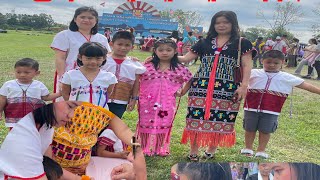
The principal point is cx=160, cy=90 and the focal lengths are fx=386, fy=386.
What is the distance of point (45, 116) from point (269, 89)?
224cm

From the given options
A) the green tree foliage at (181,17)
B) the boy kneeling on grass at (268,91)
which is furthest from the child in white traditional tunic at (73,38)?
the green tree foliage at (181,17)

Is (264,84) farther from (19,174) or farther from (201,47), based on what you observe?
(19,174)

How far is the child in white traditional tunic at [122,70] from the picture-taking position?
11.0 feet

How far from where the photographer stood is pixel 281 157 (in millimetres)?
4035

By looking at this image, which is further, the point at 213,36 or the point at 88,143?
the point at 213,36

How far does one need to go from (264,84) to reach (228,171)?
172cm

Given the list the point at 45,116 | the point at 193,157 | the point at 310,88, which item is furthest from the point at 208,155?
the point at 45,116

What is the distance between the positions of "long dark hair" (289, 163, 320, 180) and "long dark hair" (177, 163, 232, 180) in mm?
375

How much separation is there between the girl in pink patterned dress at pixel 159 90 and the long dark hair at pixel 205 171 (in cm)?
138

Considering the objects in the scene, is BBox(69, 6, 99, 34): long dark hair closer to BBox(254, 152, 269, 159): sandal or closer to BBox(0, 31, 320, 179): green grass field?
BBox(0, 31, 320, 179): green grass field

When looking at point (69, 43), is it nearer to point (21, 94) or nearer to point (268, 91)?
point (21, 94)

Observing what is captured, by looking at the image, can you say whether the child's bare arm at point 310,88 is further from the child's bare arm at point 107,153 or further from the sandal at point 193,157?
the child's bare arm at point 107,153

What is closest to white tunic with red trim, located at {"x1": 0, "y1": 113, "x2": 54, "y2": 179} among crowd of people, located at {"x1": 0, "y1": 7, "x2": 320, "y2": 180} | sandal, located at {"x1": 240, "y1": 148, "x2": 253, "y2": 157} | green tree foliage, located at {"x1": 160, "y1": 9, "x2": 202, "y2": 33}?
crowd of people, located at {"x1": 0, "y1": 7, "x2": 320, "y2": 180}

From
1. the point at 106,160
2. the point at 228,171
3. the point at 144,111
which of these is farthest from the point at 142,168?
the point at 144,111
